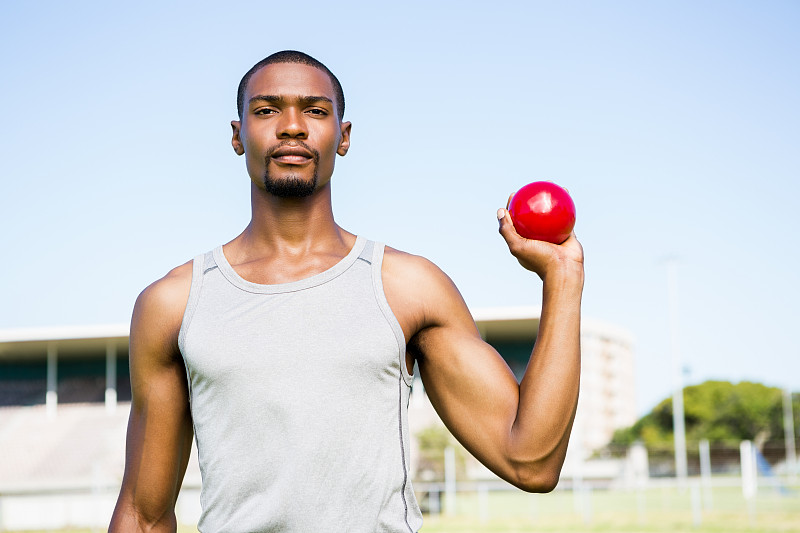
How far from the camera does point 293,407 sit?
2207 mm

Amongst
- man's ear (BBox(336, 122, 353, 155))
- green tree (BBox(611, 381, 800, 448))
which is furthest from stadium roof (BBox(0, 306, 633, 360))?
man's ear (BBox(336, 122, 353, 155))

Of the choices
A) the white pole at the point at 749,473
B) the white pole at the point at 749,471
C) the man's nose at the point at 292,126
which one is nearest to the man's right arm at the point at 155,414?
the man's nose at the point at 292,126

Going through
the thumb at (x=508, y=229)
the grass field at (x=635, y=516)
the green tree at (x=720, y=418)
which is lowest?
the green tree at (x=720, y=418)

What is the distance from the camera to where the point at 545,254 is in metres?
2.37

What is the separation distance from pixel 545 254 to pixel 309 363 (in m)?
0.63

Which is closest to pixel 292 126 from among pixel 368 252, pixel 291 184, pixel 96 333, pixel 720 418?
pixel 291 184

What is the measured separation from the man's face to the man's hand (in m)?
0.51

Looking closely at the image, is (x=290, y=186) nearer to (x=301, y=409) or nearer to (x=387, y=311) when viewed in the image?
(x=387, y=311)

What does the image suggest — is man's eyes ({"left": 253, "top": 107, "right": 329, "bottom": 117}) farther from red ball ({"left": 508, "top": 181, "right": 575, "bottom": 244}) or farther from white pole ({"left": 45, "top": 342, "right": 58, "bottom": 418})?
white pole ({"left": 45, "top": 342, "right": 58, "bottom": 418})

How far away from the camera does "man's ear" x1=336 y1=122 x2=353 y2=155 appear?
8.65 ft

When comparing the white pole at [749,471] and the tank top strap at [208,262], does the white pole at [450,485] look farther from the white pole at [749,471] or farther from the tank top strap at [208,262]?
the tank top strap at [208,262]

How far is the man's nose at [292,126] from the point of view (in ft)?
7.97

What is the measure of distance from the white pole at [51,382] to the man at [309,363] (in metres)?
39.7

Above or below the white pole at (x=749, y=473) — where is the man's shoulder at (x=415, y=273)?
above
